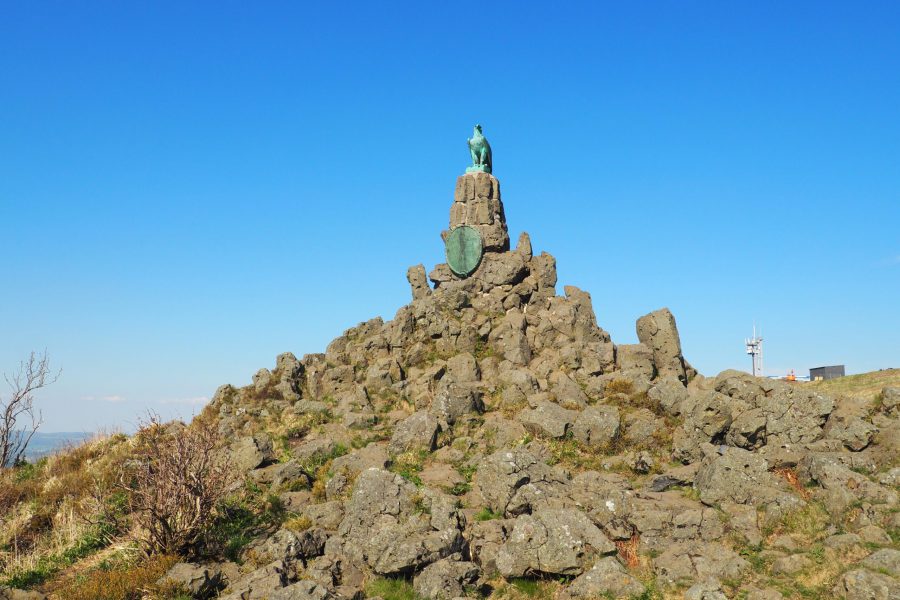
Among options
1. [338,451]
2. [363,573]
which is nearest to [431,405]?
[338,451]

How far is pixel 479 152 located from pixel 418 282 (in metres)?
7.92

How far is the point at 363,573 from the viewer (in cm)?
1661

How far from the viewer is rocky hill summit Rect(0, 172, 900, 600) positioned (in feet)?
51.6

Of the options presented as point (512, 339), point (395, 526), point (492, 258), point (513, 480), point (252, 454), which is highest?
point (492, 258)

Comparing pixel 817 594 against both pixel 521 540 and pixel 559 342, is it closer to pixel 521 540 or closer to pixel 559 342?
pixel 521 540

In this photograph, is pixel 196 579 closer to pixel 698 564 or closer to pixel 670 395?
pixel 698 564

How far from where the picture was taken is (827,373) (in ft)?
139

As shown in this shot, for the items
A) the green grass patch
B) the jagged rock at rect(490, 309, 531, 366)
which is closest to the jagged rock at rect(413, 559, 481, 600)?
the green grass patch

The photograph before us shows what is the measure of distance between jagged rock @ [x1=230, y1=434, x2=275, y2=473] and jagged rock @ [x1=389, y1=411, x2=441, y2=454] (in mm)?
4636

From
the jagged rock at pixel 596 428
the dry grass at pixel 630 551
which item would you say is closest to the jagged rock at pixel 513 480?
the dry grass at pixel 630 551

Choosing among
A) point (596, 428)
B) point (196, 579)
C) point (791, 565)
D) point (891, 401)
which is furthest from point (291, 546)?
point (891, 401)

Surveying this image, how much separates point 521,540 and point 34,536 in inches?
623

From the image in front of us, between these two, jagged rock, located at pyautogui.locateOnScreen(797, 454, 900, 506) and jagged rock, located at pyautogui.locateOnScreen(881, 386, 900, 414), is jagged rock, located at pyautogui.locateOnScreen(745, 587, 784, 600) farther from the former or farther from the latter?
jagged rock, located at pyautogui.locateOnScreen(881, 386, 900, 414)

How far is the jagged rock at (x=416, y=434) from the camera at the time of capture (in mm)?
24625
